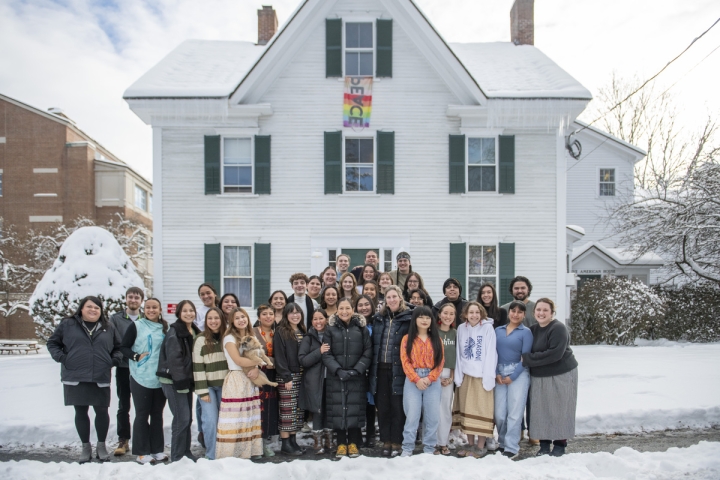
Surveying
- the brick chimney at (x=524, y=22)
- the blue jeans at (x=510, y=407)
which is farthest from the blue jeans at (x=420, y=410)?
the brick chimney at (x=524, y=22)

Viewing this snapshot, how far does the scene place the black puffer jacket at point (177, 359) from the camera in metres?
5.48

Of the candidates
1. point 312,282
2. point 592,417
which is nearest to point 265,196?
point 312,282

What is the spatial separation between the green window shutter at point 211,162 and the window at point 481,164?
5.87 m

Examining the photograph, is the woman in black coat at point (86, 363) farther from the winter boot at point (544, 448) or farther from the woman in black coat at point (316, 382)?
the winter boot at point (544, 448)

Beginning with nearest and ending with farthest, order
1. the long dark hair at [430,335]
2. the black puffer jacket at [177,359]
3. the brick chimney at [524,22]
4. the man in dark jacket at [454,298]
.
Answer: the black puffer jacket at [177,359] → the long dark hair at [430,335] → the man in dark jacket at [454,298] → the brick chimney at [524,22]

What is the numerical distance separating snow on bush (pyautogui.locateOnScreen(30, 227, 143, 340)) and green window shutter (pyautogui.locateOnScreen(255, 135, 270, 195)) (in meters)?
3.70

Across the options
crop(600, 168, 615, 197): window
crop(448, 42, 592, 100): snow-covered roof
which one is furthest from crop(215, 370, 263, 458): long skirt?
crop(600, 168, 615, 197): window

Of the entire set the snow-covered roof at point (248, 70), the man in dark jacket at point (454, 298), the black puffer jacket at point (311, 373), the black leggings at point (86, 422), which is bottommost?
the black leggings at point (86, 422)

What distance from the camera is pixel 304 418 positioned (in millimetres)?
6312

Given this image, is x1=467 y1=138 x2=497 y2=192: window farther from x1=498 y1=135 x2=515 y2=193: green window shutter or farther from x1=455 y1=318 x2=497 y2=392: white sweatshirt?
x1=455 y1=318 x2=497 y2=392: white sweatshirt

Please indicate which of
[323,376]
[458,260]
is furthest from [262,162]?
[323,376]

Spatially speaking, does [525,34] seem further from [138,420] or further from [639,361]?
[138,420]

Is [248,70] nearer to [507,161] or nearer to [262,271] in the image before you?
[262,271]

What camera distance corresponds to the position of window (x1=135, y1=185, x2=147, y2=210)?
29875 millimetres
